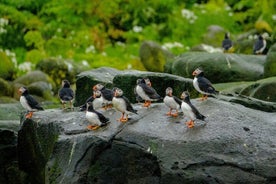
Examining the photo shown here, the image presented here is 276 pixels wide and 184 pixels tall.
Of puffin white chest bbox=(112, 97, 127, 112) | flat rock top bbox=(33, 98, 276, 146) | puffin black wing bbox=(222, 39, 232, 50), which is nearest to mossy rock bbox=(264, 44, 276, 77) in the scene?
puffin black wing bbox=(222, 39, 232, 50)

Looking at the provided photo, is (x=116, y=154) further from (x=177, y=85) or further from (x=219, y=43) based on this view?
(x=219, y=43)

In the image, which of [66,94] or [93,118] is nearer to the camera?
[93,118]

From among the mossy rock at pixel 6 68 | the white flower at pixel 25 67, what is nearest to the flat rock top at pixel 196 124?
the mossy rock at pixel 6 68

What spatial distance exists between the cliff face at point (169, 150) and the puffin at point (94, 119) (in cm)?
10

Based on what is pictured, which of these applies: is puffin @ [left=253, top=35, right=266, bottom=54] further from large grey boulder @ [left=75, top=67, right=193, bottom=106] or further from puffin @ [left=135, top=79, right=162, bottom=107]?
puffin @ [left=135, top=79, right=162, bottom=107]

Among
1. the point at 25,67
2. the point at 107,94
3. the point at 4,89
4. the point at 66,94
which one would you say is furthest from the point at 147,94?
the point at 25,67

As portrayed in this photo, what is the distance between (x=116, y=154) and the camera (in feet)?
33.6

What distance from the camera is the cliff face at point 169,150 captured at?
→ 9852mm

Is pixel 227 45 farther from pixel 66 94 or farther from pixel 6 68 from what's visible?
pixel 66 94

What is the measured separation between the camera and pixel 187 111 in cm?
1042

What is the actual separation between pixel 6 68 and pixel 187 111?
553 inches

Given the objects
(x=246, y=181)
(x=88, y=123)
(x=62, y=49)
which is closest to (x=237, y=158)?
(x=246, y=181)

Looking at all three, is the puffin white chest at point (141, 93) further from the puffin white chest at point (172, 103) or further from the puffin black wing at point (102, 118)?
the puffin black wing at point (102, 118)

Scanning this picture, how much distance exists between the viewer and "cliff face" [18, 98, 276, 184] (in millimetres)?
9852
